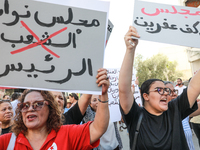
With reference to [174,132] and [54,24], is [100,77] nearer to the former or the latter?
[54,24]

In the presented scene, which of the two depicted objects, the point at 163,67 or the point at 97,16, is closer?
the point at 97,16

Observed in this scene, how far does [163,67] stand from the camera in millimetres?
39219

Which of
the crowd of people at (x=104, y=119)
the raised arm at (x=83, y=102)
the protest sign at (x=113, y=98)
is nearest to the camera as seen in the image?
the crowd of people at (x=104, y=119)

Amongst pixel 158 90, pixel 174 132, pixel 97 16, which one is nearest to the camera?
pixel 97 16

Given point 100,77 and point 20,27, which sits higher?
point 20,27

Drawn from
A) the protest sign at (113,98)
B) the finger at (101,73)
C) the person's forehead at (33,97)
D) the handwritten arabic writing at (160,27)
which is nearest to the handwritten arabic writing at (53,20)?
the finger at (101,73)

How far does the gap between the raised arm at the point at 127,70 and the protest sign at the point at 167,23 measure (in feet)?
0.33

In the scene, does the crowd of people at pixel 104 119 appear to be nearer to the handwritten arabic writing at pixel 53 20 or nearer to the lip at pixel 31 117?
the lip at pixel 31 117

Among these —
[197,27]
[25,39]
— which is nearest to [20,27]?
[25,39]

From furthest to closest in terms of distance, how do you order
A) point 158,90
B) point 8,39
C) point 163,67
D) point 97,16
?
point 163,67
point 158,90
point 97,16
point 8,39

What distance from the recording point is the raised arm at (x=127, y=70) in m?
1.92

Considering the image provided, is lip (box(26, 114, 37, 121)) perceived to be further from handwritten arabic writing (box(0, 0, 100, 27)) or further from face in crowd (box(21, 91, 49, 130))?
handwritten arabic writing (box(0, 0, 100, 27))

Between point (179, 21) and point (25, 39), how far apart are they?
1.57 meters

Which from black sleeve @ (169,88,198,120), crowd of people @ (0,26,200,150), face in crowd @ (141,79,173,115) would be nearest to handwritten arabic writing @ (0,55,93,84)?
crowd of people @ (0,26,200,150)
